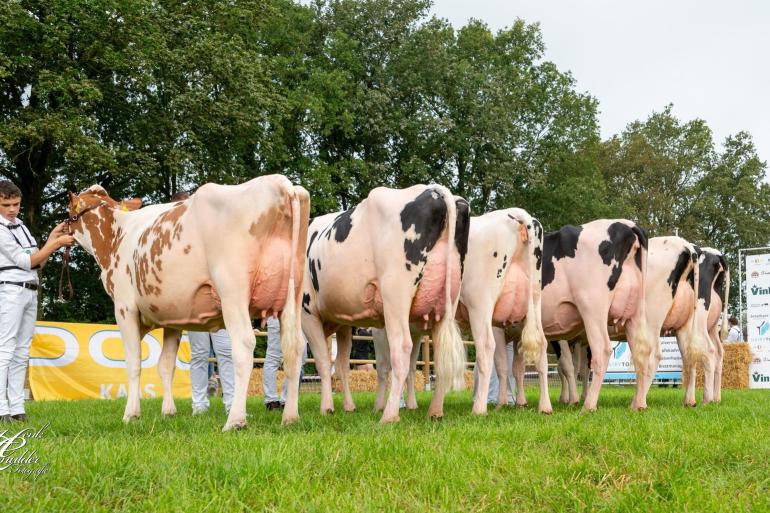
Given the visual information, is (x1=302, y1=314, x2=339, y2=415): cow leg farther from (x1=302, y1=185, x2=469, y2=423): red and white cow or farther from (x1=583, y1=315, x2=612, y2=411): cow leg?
(x1=583, y1=315, x2=612, y2=411): cow leg

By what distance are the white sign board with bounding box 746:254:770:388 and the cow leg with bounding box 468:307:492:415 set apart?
16.1 metres

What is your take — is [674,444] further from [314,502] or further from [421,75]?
[421,75]

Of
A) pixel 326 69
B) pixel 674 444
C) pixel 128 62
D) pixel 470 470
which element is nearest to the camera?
pixel 470 470

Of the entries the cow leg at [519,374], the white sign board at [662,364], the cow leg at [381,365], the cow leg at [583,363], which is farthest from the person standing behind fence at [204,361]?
the white sign board at [662,364]

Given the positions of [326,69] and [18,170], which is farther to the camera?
[326,69]

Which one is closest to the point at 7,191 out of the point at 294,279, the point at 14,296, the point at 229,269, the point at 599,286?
the point at 14,296

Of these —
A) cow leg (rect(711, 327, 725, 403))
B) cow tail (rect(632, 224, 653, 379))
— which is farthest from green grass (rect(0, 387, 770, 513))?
cow leg (rect(711, 327, 725, 403))

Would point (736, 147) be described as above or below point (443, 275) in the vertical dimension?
above

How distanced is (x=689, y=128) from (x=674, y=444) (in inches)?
1948

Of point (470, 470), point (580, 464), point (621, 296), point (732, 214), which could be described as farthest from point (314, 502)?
point (732, 214)

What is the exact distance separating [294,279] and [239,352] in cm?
87

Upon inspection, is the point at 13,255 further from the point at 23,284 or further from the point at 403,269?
the point at 403,269

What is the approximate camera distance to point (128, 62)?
22.8m

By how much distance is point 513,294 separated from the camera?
866 cm
